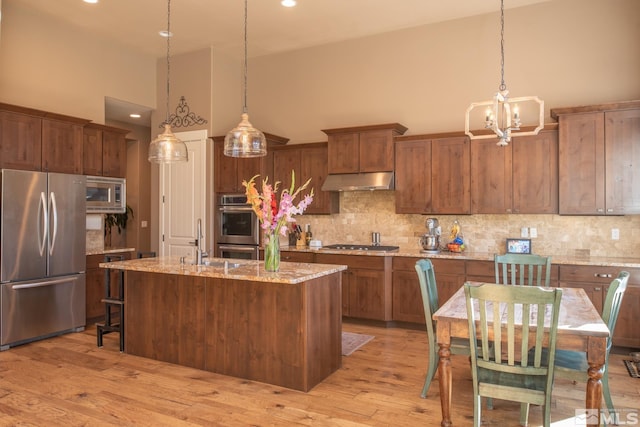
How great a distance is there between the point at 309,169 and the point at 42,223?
324cm

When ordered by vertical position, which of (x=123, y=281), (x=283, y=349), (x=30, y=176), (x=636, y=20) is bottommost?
(x=283, y=349)

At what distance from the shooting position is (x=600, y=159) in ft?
15.0

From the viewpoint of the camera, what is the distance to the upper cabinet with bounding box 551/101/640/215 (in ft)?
14.6

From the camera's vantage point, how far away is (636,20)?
4789 mm

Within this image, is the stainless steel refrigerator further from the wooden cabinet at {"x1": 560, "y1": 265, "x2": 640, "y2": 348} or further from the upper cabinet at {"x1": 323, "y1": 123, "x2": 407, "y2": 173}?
the wooden cabinet at {"x1": 560, "y1": 265, "x2": 640, "y2": 348}

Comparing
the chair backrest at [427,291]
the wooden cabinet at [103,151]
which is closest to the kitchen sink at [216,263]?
the chair backrest at [427,291]

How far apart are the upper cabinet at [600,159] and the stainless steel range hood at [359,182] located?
74.6 inches

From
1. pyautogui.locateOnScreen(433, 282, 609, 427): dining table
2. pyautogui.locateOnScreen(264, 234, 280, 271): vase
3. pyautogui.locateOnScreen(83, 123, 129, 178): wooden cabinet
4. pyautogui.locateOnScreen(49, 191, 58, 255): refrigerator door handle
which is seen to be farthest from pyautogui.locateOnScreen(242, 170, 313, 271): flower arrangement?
pyautogui.locateOnScreen(83, 123, 129, 178): wooden cabinet

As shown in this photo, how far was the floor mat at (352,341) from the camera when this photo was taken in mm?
4480

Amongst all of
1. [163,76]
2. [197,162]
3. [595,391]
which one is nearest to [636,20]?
[595,391]

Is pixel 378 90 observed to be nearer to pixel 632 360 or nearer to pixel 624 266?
pixel 624 266

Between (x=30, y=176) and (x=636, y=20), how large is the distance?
6579mm

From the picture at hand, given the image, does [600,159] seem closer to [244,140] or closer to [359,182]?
[359,182]

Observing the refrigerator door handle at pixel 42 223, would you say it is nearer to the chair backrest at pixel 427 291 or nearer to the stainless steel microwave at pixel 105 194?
the stainless steel microwave at pixel 105 194
